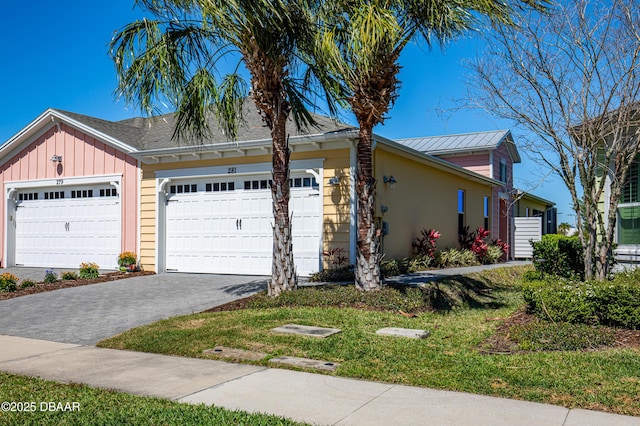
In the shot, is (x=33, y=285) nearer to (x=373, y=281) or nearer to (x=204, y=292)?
(x=204, y=292)

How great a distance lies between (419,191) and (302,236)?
4372 mm

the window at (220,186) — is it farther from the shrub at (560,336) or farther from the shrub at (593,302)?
the shrub at (560,336)

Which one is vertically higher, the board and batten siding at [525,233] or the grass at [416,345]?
the board and batten siding at [525,233]

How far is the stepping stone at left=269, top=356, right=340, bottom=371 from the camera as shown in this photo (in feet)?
19.3

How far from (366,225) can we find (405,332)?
298 cm

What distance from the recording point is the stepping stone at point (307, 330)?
7.32 meters

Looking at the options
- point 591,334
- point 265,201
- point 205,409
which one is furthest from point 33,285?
point 591,334

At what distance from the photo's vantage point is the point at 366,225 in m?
10.0

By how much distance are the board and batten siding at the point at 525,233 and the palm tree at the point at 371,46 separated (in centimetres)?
1461

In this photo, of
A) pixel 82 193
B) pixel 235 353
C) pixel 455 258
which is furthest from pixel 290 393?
pixel 82 193

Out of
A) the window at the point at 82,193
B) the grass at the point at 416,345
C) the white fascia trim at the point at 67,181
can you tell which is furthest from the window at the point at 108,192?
the grass at the point at 416,345

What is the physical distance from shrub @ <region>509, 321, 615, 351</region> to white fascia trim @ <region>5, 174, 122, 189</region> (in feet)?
41.3

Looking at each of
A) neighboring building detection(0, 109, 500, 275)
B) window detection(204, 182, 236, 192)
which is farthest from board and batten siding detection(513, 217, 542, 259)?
window detection(204, 182, 236, 192)

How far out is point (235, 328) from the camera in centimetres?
785
